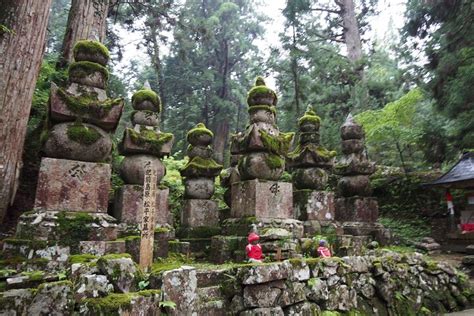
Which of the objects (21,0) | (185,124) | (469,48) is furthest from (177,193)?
(185,124)

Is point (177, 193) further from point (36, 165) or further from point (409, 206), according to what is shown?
point (409, 206)

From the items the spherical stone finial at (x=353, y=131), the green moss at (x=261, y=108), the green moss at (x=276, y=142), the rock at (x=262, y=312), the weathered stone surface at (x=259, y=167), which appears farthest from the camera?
the spherical stone finial at (x=353, y=131)

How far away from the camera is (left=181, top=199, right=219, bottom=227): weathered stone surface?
7.32m

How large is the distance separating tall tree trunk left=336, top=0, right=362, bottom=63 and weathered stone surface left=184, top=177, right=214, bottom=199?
1289 centimetres

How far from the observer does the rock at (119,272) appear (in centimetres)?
290

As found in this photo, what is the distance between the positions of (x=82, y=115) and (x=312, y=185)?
16.3 ft

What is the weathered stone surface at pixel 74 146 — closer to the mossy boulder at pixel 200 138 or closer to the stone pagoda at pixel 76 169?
the stone pagoda at pixel 76 169

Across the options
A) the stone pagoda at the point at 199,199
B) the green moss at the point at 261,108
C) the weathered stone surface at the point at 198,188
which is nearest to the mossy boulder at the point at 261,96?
the green moss at the point at 261,108

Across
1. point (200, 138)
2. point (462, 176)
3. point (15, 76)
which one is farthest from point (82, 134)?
point (462, 176)

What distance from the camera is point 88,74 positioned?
539 centimetres

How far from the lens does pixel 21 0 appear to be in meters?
5.99

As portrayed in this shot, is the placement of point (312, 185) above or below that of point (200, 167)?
below

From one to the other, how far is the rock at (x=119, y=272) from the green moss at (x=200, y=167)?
4460 millimetres

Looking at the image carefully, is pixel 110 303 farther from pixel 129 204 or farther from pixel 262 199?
pixel 262 199
